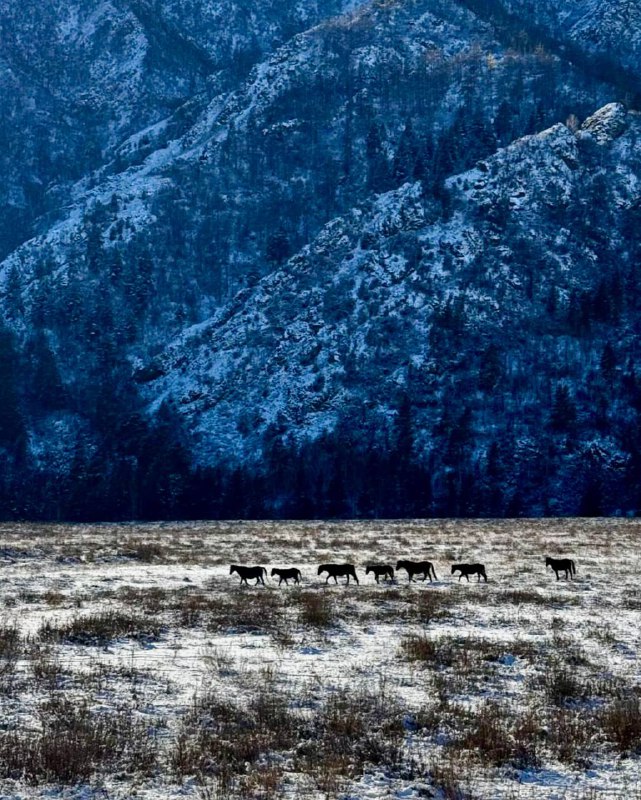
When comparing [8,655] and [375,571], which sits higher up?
[375,571]

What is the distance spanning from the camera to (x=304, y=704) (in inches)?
559

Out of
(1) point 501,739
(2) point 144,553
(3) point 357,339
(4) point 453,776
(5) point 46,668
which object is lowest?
(4) point 453,776

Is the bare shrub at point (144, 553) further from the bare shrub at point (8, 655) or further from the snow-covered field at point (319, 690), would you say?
the bare shrub at point (8, 655)

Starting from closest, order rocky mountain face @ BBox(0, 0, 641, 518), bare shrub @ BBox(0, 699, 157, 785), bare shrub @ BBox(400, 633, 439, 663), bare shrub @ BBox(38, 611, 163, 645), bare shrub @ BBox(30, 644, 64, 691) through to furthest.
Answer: bare shrub @ BBox(0, 699, 157, 785) → bare shrub @ BBox(30, 644, 64, 691) → bare shrub @ BBox(400, 633, 439, 663) → bare shrub @ BBox(38, 611, 163, 645) → rocky mountain face @ BBox(0, 0, 641, 518)

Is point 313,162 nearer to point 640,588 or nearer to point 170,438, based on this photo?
point 170,438

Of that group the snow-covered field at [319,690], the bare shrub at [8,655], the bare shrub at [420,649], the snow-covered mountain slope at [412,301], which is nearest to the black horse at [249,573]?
the snow-covered field at [319,690]

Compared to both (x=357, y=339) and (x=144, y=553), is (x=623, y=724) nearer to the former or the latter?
(x=144, y=553)

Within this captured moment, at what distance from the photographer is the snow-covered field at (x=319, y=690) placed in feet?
36.7

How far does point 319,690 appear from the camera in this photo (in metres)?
15.1

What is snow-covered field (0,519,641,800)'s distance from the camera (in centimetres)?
1117

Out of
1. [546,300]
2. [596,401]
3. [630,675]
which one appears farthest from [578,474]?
[630,675]

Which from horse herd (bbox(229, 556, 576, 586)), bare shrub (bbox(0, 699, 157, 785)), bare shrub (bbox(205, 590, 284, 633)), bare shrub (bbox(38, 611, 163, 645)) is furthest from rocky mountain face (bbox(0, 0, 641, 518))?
bare shrub (bbox(0, 699, 157, 785))

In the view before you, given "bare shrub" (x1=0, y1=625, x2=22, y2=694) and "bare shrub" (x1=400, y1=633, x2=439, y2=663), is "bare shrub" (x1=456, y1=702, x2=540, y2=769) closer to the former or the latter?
"bare shrub" (x1=400, y1=633, x2=439, y2=663)

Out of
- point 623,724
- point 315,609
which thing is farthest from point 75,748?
point 315,609
